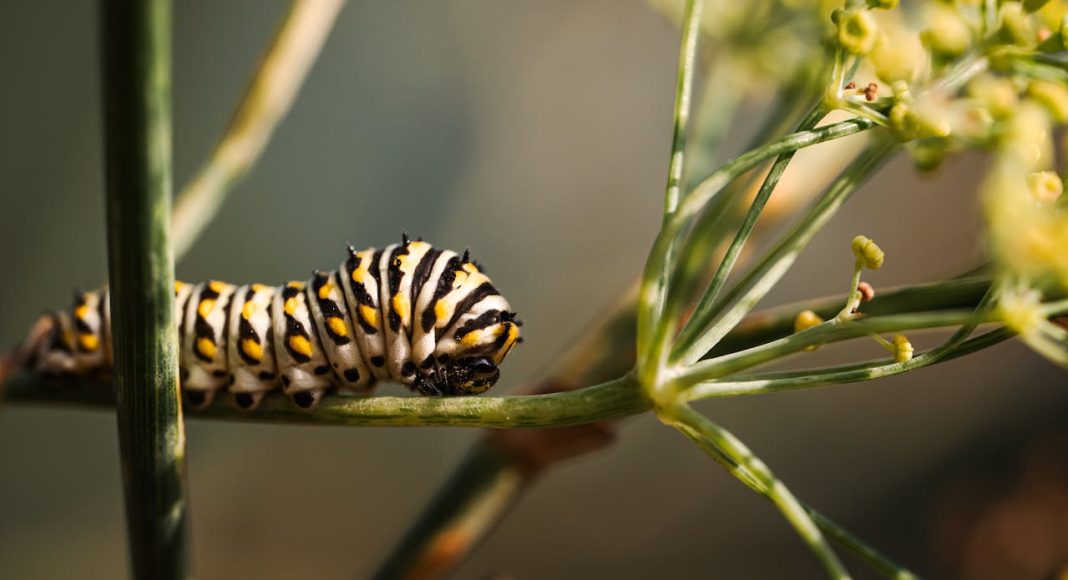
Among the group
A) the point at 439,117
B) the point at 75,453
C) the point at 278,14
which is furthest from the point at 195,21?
the point at 75,453

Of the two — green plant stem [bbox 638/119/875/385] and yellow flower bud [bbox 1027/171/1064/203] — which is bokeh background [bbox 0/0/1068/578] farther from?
yellow flower bud [bbox 1027/171/1064/203]

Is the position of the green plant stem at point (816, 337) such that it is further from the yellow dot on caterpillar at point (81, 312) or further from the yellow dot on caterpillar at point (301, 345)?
the yellow dot on caterpillar at point (81, 312)

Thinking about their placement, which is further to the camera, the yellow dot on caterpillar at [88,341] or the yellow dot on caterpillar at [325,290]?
the yellow dot on caterpillar at [88,341]

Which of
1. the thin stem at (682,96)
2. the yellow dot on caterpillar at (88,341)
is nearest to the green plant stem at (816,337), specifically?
the thin stem at (682,96)

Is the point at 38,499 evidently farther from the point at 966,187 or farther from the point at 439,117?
the point at 966,187

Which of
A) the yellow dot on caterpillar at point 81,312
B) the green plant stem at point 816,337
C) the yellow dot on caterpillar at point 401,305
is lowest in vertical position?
the green plant stem at point 816,337

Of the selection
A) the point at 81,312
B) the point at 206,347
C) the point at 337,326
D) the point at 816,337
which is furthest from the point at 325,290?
the point at 816,337
